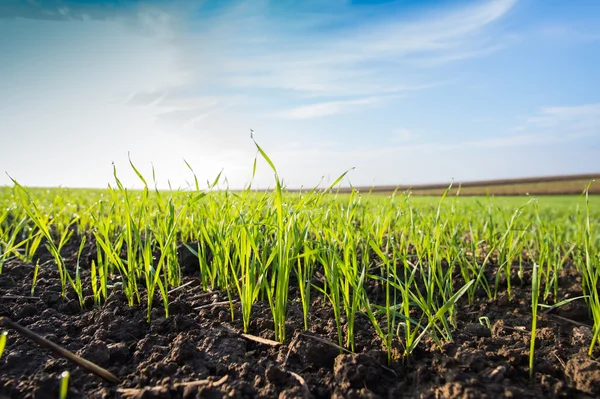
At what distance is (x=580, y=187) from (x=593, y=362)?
26.7 meters

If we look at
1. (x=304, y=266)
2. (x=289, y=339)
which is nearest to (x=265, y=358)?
(x=289, y=339)

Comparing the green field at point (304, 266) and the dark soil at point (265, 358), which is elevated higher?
the green field at point (304, 266)

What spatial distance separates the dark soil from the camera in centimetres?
133

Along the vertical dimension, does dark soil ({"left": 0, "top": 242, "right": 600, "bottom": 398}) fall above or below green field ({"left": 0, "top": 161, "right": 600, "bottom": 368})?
below

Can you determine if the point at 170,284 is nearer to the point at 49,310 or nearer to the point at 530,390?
the point at 49,310

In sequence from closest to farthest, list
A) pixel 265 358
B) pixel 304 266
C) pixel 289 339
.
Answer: pixel 265 358 < pixel 289 339 < pixel 304 266

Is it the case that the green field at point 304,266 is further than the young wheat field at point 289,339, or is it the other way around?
the green field at point 304,266

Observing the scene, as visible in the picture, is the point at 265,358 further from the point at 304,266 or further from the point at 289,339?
the point at 304,266

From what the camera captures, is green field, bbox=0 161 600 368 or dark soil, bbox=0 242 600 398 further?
green field, bbox=0 161 600 368

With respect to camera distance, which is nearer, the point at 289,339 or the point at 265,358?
the point at 265,358

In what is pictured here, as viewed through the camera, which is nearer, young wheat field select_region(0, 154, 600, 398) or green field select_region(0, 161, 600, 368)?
young wheat field select_region(0, 154, 600, 398)

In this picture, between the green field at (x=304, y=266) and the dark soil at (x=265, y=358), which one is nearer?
the dark soil at (x=265, y=358)

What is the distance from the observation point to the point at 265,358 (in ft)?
5.01

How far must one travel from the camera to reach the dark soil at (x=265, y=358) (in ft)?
4.37
